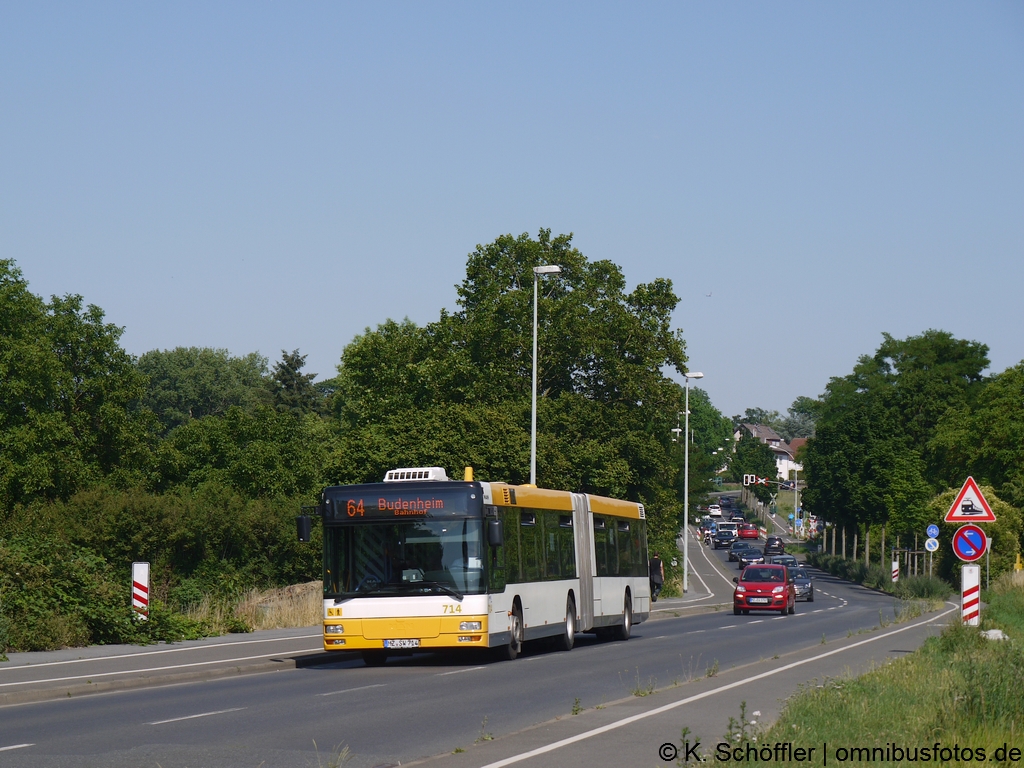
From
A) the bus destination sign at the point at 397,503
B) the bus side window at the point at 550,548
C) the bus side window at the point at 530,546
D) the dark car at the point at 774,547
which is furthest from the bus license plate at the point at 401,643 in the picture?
the dark car at the point at 774,547

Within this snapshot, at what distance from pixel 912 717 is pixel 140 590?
16.0 metres

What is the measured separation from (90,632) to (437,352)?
38.0m

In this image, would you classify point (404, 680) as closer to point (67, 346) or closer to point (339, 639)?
point (339, 639)

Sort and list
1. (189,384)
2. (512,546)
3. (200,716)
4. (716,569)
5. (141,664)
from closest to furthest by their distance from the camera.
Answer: (200,716)
(141,664)
(512,546)
(716,569)
(189,384)

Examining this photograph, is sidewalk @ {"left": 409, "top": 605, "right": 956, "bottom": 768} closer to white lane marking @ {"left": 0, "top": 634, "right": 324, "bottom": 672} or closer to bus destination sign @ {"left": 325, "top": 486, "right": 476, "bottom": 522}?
bus destination sign @ {"left": 325, "top": 486, "right": 476, "bottom": 522}

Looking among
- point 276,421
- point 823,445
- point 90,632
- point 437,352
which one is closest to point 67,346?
point 276,421

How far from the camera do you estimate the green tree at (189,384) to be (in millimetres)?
133125

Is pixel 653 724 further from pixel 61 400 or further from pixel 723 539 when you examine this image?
pixel 723 539

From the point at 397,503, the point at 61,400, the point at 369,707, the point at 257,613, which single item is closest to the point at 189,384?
the point at 61,400

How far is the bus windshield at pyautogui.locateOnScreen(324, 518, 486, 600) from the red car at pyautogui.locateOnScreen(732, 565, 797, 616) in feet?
82.5

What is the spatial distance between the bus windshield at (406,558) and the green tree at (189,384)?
11087 cm

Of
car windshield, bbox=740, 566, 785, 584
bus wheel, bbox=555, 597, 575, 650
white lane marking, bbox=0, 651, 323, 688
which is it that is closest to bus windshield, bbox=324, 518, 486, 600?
white lane marking, bbox=0, 651, 323, 688

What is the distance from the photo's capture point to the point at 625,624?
3080 centimetres

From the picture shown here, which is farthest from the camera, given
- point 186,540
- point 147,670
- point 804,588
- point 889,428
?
point 889,428
